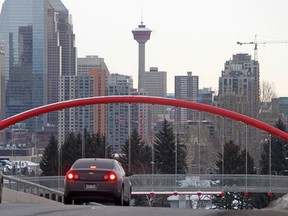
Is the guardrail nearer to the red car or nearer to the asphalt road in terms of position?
the red car

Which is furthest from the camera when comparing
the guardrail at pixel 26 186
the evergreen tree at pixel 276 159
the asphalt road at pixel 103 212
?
the evergreen tree at pixel 276 159

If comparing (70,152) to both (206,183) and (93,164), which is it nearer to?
(206,183)

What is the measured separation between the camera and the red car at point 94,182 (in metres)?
29.1

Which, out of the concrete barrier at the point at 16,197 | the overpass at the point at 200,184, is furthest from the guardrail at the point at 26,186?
the overpass at the point at 200,184

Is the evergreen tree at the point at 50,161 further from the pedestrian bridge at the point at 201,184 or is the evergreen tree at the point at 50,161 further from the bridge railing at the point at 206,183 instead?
the pedestrian bridge at the point at 201,184

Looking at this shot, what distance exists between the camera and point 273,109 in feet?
492

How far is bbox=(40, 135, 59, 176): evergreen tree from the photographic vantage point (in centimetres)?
8988

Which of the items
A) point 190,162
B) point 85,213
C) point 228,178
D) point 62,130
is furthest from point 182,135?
point 85,213

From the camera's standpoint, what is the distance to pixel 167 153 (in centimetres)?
10112

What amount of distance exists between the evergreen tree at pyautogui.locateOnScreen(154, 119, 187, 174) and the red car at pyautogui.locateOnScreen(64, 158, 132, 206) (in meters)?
66.6

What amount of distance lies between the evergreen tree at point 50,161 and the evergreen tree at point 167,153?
8.36 m

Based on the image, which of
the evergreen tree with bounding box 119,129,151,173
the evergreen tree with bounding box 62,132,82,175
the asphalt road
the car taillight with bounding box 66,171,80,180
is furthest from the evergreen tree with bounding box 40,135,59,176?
the asphalt road

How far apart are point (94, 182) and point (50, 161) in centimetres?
6378

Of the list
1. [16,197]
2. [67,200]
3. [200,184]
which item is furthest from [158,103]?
[67,200]
